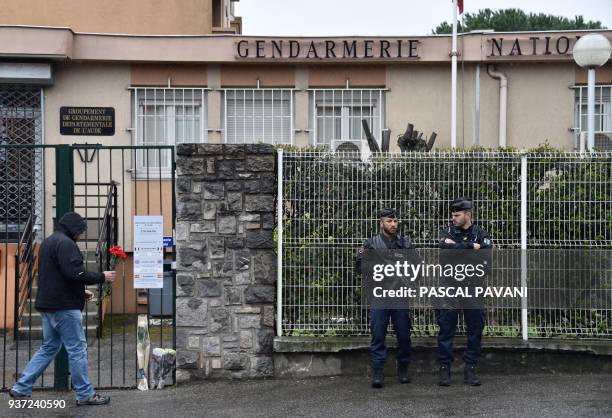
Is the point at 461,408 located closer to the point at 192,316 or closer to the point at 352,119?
the point at 192,316

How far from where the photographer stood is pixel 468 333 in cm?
906

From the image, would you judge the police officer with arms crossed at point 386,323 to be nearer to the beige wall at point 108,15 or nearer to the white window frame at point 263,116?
the white window frame at point 263,116

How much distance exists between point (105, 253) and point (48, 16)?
6345 mm

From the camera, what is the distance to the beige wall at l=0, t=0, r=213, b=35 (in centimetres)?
1698

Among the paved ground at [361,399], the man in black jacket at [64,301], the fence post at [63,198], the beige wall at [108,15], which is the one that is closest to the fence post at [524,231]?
the paved ground at [361,399]

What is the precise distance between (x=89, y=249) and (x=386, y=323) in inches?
256

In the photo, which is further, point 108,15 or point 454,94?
point 108,15

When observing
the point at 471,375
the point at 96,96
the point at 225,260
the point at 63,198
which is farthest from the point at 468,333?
the point at 96,96

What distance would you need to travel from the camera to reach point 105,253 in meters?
13.0

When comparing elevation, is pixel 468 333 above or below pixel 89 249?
below

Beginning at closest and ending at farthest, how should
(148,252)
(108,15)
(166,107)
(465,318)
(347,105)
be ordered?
(465,318), (148,252), (166,107), (347,105), (108,15)

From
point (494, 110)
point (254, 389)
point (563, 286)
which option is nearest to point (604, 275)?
point (563, 286)

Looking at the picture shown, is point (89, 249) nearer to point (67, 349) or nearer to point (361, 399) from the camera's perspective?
point (67, 349)

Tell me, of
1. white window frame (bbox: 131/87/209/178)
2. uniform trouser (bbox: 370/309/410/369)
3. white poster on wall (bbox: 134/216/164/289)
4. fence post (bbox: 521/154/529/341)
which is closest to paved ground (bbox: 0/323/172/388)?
white poster on wall (bbox: 134/216/164/289)
